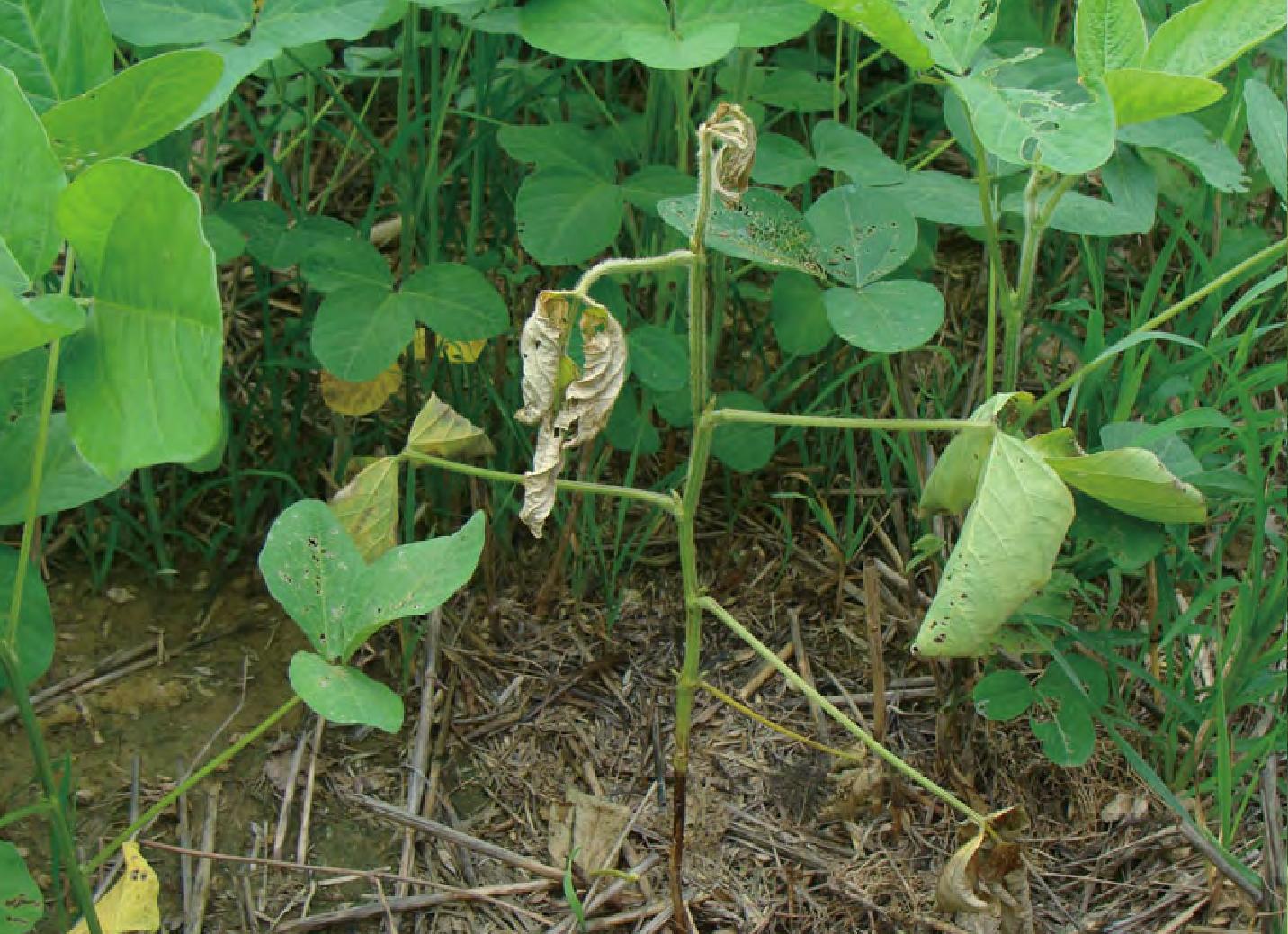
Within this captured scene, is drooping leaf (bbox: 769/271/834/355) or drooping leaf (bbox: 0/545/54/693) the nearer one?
drooping leaf (bbox: 0/545/54/693)

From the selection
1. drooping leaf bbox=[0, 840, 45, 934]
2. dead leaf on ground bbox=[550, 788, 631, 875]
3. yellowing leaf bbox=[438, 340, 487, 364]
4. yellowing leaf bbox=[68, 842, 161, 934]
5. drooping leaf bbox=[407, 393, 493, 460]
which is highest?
drooping leaf bbox=[407, 393, 493, 460]

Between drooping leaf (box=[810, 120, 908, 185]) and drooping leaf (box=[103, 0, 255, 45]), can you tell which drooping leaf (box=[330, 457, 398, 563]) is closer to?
drooping leaf (box=[103, 0, 255, 45])

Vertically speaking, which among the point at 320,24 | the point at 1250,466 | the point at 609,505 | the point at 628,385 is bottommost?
the point at 609,505

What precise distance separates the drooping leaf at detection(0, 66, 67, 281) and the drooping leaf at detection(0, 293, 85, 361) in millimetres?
77

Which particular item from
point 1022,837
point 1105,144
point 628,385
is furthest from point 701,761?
point 1105,144

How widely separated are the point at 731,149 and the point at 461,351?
81cm

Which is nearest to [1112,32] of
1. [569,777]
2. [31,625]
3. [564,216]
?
[564,216]

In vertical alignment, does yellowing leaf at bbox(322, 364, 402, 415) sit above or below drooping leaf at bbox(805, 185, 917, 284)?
below

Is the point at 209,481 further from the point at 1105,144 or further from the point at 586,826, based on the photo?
the point at 1105,144

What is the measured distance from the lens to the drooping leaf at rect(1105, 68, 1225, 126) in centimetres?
112

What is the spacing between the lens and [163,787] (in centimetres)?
162

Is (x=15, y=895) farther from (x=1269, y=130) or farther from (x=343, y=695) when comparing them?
(x=1269, y=130)

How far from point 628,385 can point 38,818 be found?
3.01ft

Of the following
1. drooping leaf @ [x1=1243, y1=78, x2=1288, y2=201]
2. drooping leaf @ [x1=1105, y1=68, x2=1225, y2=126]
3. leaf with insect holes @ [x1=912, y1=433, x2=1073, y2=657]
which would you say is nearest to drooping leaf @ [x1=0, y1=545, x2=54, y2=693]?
leaf with insect holes @ [x1=912, y1=433, x2=1073, y2=657]
